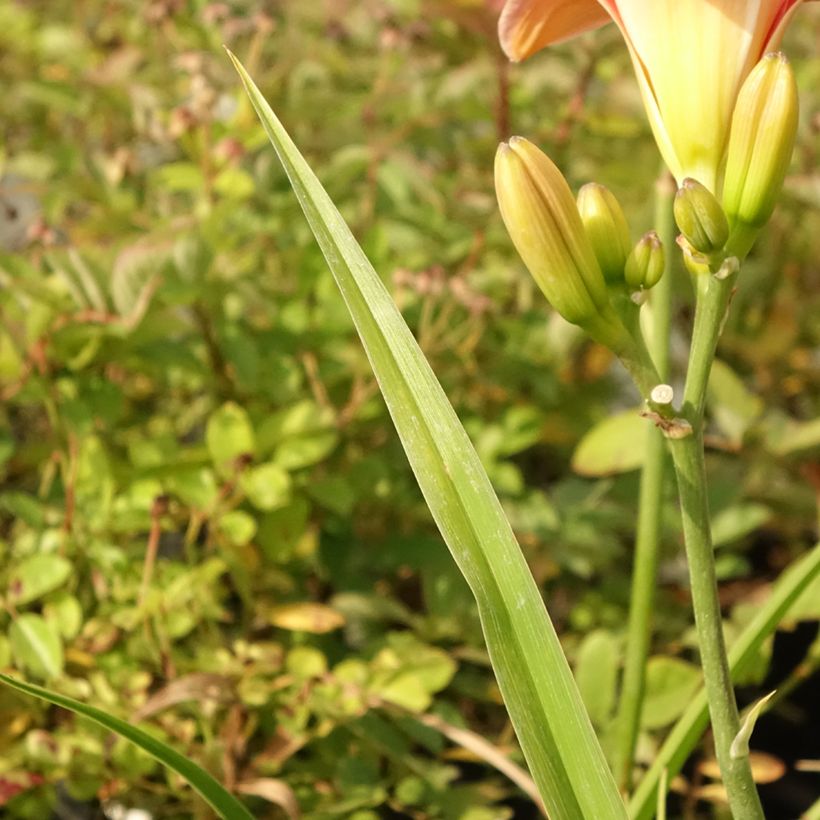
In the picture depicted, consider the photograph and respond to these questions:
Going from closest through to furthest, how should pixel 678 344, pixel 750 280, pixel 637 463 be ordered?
pixel 637 463 → pixel 750 280 → pixel 678 344

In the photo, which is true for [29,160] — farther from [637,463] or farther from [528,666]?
[528,666]

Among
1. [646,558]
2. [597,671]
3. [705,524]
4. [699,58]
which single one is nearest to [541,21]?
[699,58]

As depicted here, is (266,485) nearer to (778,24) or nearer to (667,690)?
(667,690)

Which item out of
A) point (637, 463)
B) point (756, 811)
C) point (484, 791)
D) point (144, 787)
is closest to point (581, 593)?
point (637, 463)

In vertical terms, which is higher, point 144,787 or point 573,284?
point 573,284

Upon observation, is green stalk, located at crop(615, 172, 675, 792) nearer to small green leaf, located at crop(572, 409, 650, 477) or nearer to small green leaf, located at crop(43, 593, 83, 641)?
small green leaf, located at crop(572, 409, 650, 477)

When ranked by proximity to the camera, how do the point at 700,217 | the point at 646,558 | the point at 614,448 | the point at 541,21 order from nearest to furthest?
the point at 700,217
the point at 541,21
the point at 646,558
the point at 614,448

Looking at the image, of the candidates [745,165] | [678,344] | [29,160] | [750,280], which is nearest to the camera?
[745,165]

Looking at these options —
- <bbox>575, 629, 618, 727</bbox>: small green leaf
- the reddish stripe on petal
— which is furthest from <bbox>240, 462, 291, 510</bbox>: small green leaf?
the reddish stripe on petal
